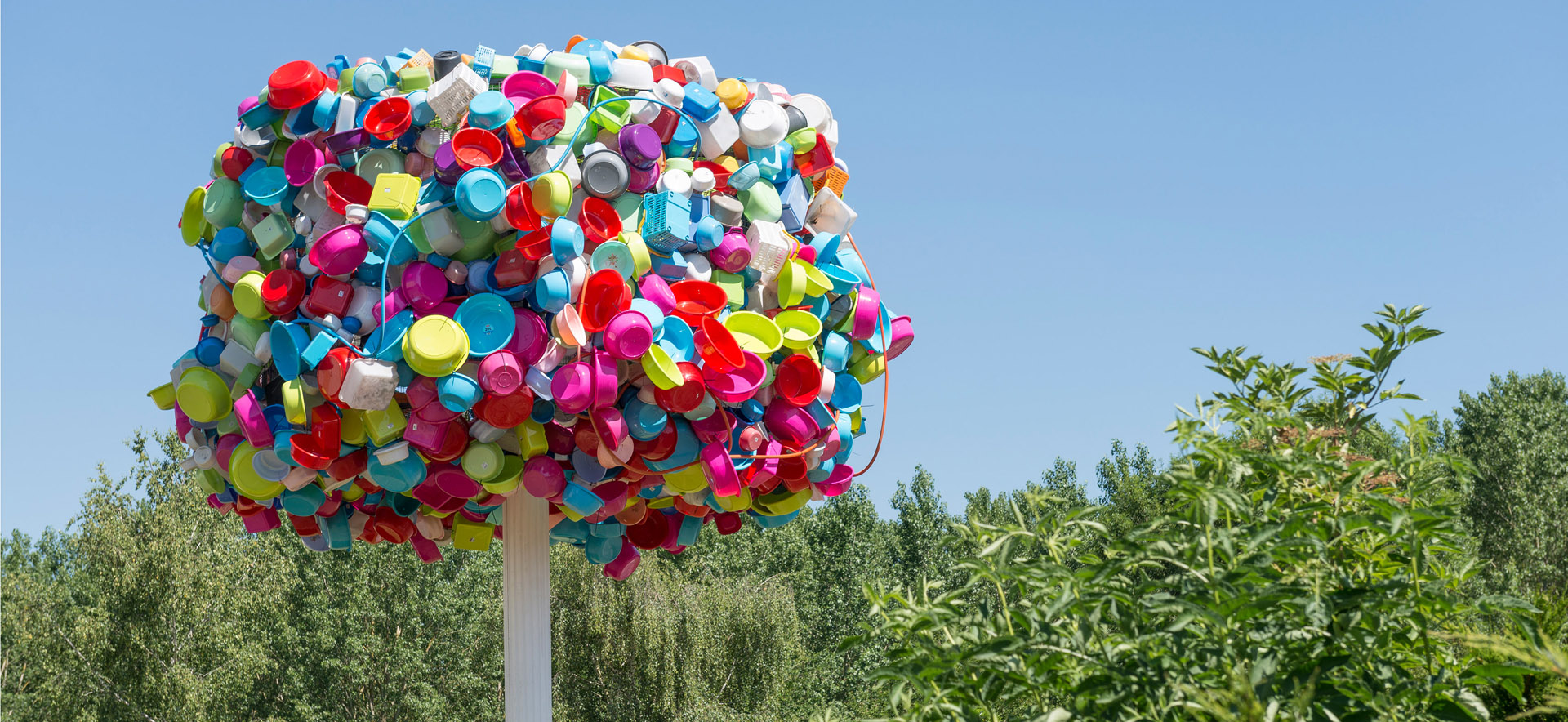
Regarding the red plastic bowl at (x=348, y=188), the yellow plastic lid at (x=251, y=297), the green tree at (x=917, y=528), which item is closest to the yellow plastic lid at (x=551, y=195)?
the red plastic bowl at (x=348, y=188)

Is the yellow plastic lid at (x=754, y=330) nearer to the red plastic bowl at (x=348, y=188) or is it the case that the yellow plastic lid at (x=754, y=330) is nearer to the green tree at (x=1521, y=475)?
the red plastic bowl at (x=348, y=188)

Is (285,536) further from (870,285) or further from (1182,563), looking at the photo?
(1182,563)

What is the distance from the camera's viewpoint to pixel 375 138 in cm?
772

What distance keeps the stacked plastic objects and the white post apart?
509mm

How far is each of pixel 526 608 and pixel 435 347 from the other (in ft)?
8.03

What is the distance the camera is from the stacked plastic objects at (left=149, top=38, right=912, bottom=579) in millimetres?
7156

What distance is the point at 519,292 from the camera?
7.30m

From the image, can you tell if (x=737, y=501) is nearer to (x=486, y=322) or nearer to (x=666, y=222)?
(x=666, y=222)

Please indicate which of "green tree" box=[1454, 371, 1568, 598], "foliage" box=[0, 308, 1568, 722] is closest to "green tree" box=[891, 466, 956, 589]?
"foliage" box=[0, 308, 1568, 722]

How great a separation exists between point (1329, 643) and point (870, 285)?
532 cm

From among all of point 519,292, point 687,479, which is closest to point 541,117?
point 519,292

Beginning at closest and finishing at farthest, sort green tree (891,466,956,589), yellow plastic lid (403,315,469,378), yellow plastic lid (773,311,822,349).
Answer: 1. yellow plastic lid (403,315,469,378)
2. yellow plastic lid (773,311,822,349)
3. green tree (891,466,956,589)

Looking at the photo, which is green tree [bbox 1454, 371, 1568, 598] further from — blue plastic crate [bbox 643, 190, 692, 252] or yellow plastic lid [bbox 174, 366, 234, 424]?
yellow plastic lid [bbox 174, 366, 234, 424]

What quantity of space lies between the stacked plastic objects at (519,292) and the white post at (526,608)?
0.51 metres
